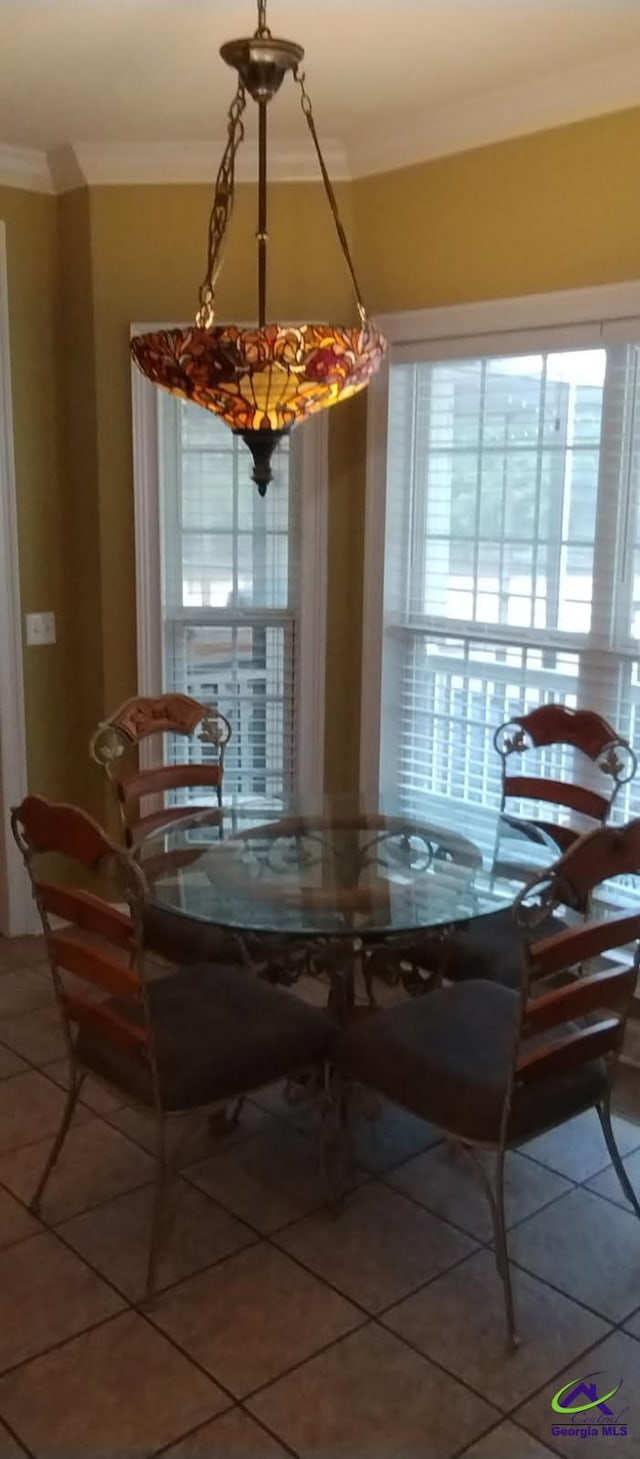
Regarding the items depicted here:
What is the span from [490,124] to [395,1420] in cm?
312

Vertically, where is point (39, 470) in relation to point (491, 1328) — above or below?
above

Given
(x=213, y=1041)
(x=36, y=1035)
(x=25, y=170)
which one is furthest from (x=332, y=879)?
(x=25, y=170)

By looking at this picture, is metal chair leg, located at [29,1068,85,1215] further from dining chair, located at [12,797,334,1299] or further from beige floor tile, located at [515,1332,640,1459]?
beige floor tile, located at [515,1332,640,1459]

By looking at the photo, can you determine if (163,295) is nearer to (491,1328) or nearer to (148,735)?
(148,735)

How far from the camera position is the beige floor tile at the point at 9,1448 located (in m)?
1.94

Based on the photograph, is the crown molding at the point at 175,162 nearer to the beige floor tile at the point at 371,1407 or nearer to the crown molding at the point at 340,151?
the crown molding at the point at 340,151

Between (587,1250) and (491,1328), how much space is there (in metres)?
0.33

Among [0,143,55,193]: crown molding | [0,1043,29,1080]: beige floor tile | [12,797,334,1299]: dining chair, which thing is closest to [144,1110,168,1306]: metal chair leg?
[12,797,334,1299]: dining chair

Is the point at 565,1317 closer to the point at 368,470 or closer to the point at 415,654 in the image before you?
the point at 415,654

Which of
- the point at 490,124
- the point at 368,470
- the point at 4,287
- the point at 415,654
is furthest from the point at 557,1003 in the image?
the point at 4,287

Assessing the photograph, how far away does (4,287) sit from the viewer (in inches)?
148

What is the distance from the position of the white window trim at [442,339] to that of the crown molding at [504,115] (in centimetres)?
43

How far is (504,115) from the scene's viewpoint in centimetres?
320

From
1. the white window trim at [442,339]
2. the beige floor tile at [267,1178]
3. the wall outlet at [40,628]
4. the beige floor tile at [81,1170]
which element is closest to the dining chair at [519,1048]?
the beige floor tile at [267,1178]
